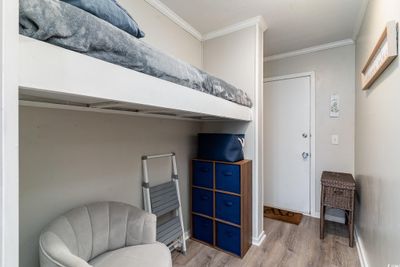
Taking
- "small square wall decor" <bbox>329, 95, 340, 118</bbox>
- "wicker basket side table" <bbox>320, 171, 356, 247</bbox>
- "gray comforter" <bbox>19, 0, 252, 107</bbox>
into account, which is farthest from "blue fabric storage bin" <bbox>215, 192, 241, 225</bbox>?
"small square wall decor" <bbox>329, 95, 340, 118</bbox>

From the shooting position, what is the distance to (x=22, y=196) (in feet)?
3.65

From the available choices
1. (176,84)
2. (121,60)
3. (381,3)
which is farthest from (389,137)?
(121,60)

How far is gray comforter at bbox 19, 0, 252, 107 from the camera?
0.56 meters

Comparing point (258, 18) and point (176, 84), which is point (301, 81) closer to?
point (258, 18)

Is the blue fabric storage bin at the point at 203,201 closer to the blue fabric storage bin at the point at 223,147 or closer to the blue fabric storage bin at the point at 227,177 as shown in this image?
the blue fabric storage bin at the point at 227,177

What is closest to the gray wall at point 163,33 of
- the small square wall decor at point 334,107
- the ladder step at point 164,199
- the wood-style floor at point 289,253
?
the ladder step at point 164,199

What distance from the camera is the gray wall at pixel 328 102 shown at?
257 centimetres

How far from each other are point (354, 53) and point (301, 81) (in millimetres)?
652

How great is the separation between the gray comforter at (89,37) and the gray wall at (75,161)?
744mm

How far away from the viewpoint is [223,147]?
6.69 ft

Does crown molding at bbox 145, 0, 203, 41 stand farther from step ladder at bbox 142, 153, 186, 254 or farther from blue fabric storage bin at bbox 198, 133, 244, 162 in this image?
step ladder at bbox 142, 153, 186, 254

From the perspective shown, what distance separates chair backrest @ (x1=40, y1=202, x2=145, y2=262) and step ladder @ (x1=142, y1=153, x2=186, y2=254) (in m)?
0.35

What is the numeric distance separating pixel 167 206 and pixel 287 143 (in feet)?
6.51

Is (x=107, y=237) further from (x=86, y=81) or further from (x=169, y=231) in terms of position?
(x=86, y=81)
